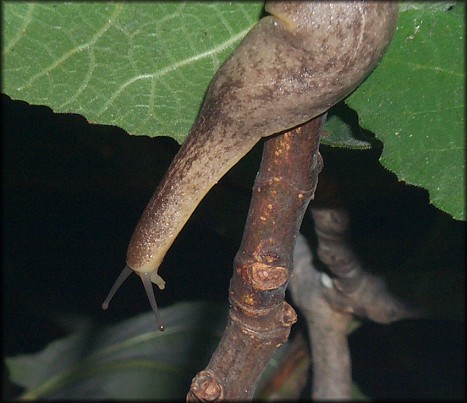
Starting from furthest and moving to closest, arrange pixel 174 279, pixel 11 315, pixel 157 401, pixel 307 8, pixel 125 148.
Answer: pixel 157 401, pixel 11 315, pixel 174 279, pixel 125 148, pixel 307 8

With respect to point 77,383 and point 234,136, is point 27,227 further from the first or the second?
point 234,136

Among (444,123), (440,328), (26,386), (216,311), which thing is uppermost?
(444,123)

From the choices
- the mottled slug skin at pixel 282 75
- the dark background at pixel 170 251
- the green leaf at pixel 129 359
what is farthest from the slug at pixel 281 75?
the green leaf at pixel 129 359

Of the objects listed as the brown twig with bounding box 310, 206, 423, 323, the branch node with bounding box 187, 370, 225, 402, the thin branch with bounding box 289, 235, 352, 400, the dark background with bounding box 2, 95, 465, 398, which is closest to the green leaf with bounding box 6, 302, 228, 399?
the dark background with bounding box 2, 95, 465, 398

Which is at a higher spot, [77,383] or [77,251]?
[77,251]

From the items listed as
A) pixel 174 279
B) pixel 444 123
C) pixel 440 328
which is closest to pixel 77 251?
pixel 174 279

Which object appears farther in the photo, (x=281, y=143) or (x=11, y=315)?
(x=11, y=315)

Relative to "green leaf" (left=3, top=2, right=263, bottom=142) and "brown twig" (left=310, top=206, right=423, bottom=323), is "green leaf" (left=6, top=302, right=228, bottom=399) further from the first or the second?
"green leaf" (left=3, top=2, right=263, bottom=142)

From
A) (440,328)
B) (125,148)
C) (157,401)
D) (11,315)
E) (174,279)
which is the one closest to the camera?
(125,148)
